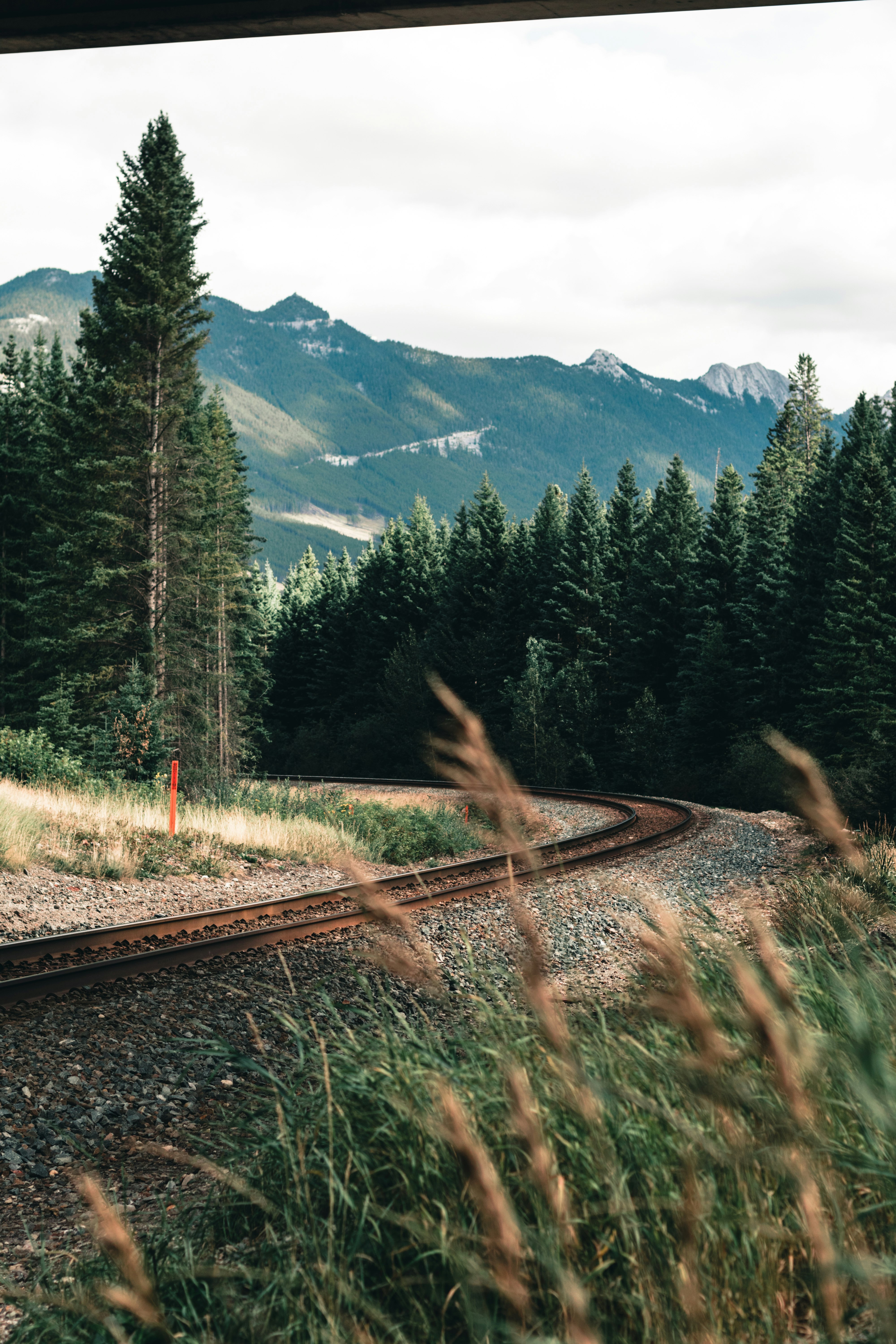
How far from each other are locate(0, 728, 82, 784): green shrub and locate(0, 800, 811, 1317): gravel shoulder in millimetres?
6667

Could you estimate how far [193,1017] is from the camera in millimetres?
6320

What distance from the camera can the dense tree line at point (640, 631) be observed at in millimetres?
36531

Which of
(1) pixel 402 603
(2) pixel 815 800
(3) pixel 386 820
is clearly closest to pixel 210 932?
(2) pixel 815 800

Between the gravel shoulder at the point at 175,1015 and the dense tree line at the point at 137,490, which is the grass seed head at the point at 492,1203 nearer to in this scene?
the gravel shoulder at the point at 175,1015

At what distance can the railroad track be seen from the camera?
7.04 metres

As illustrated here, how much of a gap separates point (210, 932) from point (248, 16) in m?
6.96

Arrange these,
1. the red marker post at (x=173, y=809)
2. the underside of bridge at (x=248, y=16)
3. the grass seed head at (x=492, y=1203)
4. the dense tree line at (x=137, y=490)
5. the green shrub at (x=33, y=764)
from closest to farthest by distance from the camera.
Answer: the grass seed head at (x=492, y=1203), the underside of bridge at (x=248, y=16), the red marker post at (x=173, y=809), the green shrub at (x=33, y=764), the dense tree line at (x=137, y=490)

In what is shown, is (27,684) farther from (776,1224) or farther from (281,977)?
(776,1224)

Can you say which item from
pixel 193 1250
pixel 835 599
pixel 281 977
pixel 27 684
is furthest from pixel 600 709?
pixel 193 1250

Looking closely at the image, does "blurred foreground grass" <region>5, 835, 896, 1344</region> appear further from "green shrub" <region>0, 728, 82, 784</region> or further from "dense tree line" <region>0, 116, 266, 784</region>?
"dense tree line" <region>0, 116, 266, 784</region>

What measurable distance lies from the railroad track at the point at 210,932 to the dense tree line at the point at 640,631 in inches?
780

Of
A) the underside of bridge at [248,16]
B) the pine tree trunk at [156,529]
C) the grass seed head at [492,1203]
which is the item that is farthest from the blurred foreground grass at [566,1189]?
the pine tree trunk at [156,529]

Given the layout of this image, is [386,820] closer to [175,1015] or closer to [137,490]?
[175,1015]

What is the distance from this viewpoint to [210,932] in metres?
8.93
